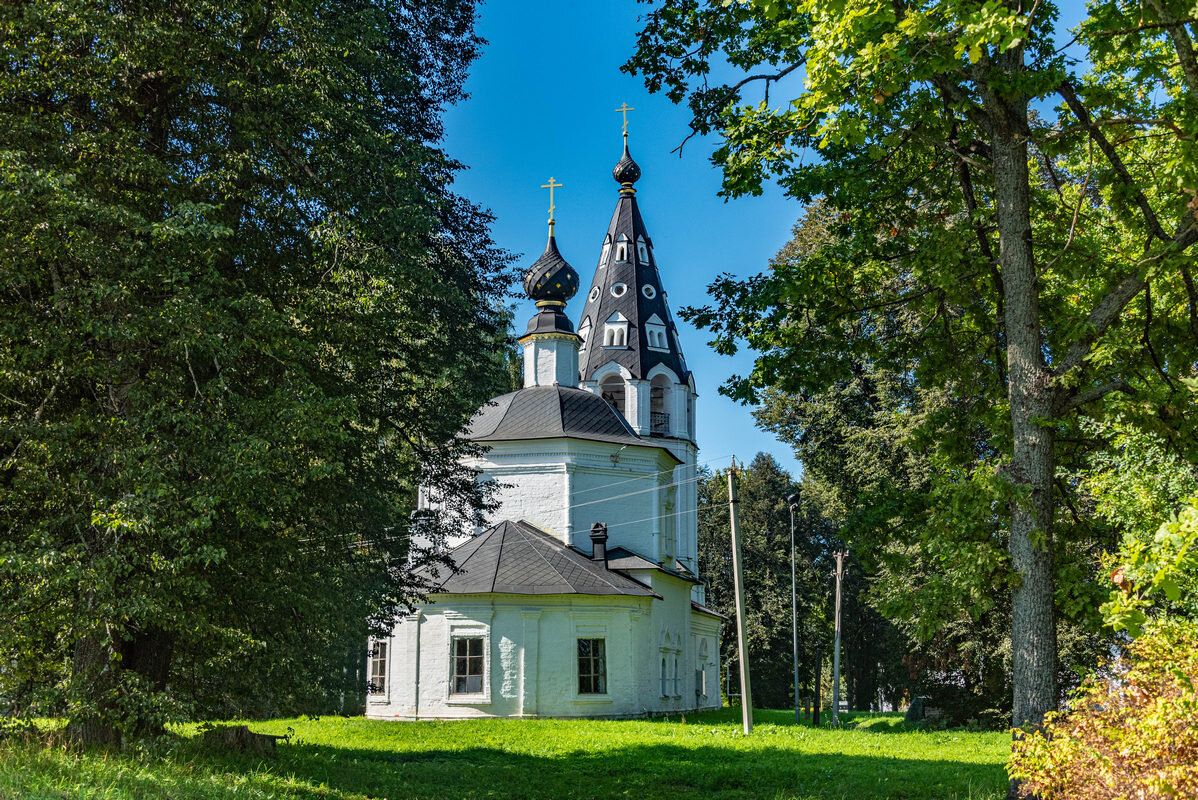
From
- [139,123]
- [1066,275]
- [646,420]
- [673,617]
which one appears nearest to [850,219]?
[1066,275]

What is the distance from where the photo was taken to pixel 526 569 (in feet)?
81.2

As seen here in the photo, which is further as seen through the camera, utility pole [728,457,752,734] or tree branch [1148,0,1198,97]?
utility pole [728,457,752,734]

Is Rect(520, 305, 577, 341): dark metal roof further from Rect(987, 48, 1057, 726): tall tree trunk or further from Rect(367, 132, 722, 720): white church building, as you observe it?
Rect(987, 48, 1057, 726): tall tree trunk

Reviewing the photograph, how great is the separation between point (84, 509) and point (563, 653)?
54.2 feet

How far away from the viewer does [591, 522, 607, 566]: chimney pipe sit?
2717cm

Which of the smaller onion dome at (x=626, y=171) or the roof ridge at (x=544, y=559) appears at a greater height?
the smaller onion dome at (x=626, y=171)

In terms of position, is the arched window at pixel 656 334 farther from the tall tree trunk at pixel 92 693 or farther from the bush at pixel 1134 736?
the bush at pixel 1134 736

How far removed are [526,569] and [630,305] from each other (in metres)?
14.8

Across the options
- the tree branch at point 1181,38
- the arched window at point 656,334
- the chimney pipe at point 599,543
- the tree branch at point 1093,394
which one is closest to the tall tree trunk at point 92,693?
the tree branch at point 1093,394

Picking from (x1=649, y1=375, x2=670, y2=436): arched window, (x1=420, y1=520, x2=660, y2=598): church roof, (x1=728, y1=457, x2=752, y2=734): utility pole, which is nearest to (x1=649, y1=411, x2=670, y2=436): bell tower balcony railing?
(x1=649, y1=375, x2=670, y2=436): arched window

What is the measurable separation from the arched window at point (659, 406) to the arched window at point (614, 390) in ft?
3.85

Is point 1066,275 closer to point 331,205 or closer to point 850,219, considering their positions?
point 850,219

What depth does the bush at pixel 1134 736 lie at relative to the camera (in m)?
5.59

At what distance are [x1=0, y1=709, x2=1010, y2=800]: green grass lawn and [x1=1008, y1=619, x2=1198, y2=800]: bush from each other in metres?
3.73
